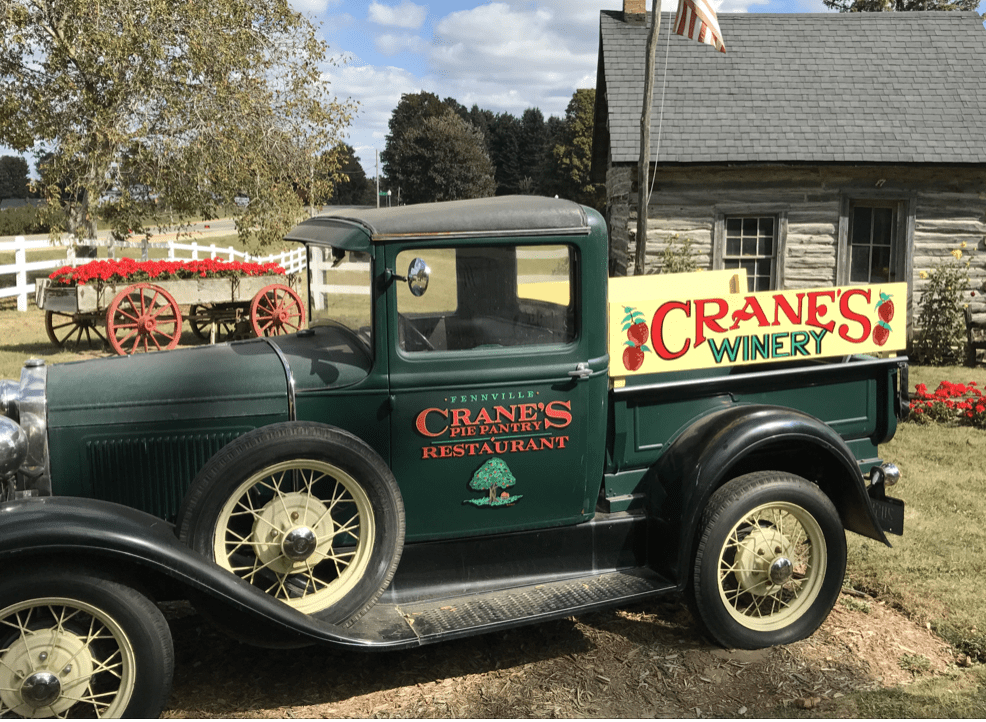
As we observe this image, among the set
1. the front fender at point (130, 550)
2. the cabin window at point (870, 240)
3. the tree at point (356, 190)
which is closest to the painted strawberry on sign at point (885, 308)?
the front fender at point (130, 550)

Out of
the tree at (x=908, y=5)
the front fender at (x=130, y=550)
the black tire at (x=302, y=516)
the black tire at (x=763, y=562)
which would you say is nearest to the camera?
the front fender at (x=130, y=550)

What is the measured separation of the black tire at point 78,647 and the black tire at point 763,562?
227 centimetres

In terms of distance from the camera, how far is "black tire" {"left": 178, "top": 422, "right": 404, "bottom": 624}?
125 inches

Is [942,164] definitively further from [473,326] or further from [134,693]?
[134,693]

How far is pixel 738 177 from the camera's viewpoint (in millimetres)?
13078

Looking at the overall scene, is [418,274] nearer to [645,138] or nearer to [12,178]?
[645,138]

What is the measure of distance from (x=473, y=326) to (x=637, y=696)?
→ 1710mm

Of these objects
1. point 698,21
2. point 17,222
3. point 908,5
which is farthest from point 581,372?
point 17,222

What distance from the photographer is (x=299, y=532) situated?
331cm

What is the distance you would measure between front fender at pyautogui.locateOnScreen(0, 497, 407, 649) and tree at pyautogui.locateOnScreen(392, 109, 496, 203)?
53.9m

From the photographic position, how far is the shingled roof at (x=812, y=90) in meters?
12.8

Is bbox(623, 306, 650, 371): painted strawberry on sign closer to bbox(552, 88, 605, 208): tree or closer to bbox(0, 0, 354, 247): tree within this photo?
bbox(0, 0, 354, 247): tree

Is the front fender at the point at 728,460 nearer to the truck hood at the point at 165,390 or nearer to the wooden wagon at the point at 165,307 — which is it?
the truck hood at the point at 165,390

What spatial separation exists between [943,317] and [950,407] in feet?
16.2
